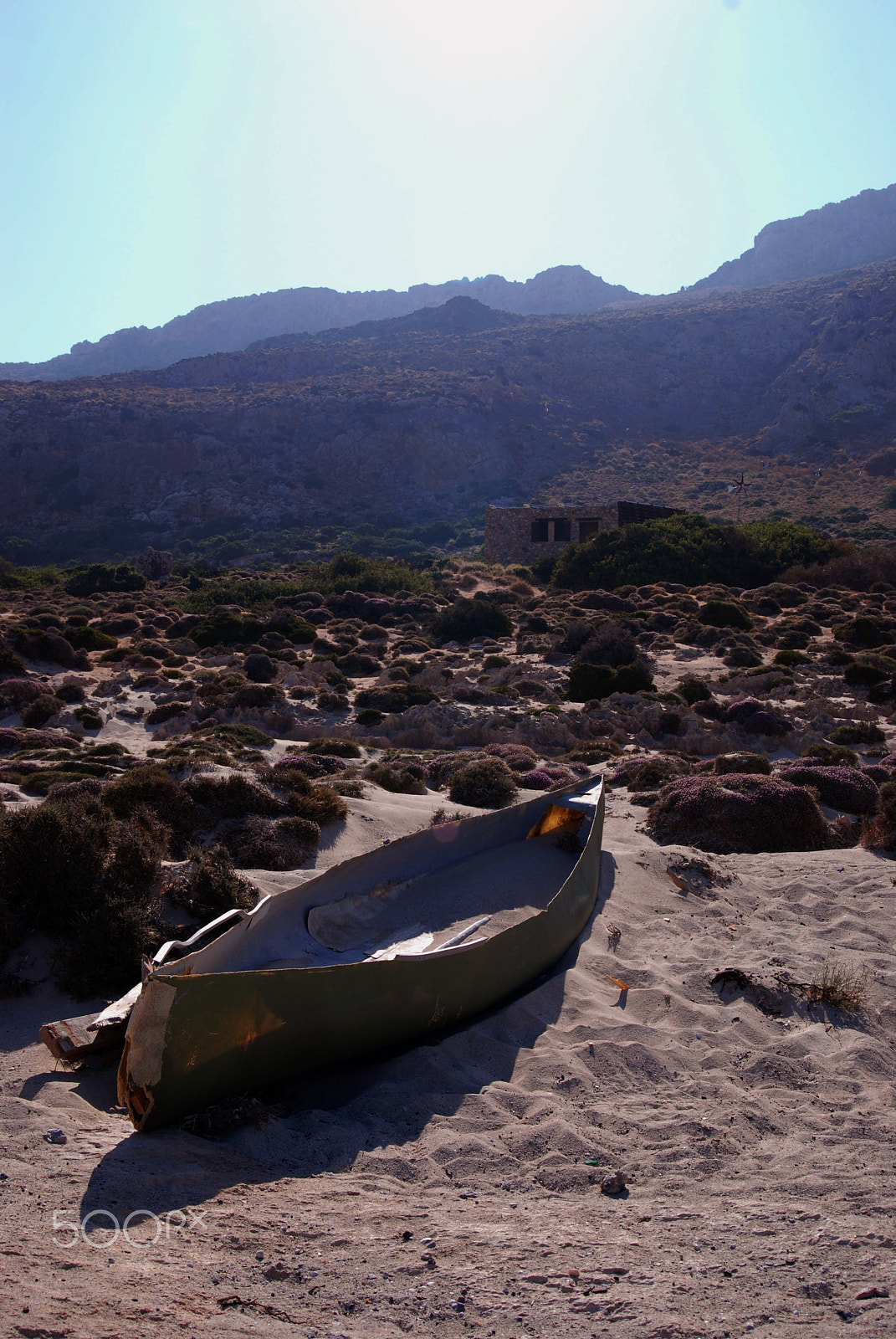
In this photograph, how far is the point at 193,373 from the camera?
8931 centimetres

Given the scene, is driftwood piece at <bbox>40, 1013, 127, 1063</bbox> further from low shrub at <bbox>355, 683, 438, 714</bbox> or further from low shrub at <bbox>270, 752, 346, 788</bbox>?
low shrub at <bbox>355, 683, 438, 714</bbox>

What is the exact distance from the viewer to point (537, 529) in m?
44.4

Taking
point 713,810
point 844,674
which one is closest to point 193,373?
point 844,674

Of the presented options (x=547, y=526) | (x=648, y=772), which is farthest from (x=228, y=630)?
(x=547, y=526)

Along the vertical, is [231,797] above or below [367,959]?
above

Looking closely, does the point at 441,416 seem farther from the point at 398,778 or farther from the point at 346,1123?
the point at 346,1123

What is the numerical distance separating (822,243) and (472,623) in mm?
141356

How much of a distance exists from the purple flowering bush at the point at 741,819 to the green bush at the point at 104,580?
1167 inches

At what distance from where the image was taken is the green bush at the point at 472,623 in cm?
2648

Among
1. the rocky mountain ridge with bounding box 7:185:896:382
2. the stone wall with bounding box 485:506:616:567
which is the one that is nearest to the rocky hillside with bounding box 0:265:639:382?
the rocky mountain ridge with bounding box 7:185:896:382

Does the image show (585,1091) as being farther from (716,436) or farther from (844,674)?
(716,436)

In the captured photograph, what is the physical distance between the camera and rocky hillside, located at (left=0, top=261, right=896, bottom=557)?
66.1 meters

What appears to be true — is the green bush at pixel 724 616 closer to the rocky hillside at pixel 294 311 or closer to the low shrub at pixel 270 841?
the low shrub at pixel 270 841

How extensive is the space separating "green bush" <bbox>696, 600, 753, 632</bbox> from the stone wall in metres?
15.5
